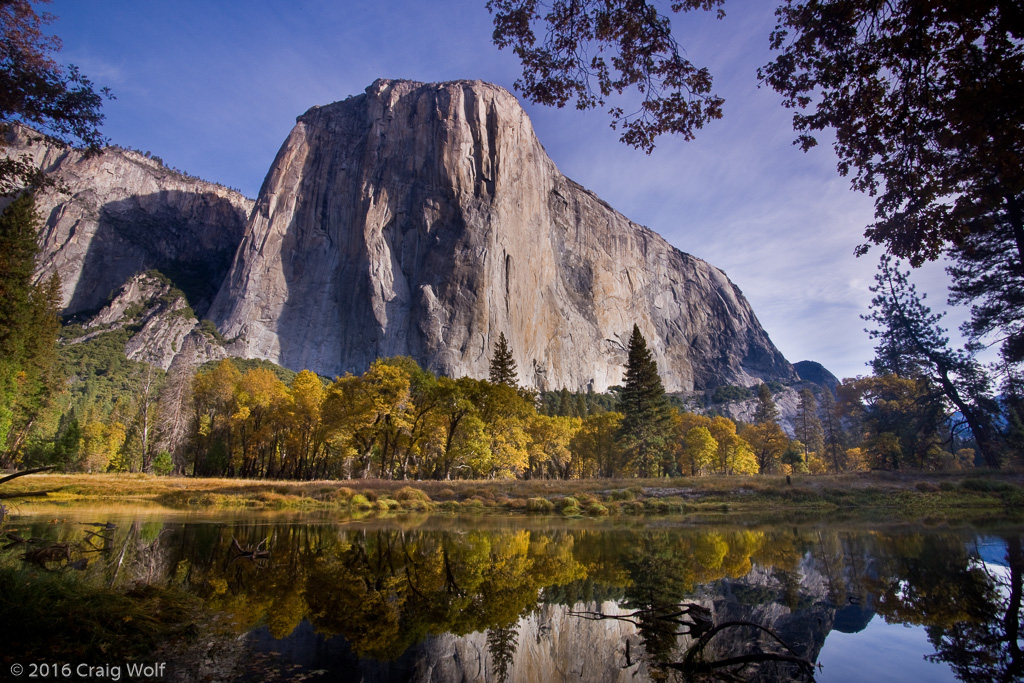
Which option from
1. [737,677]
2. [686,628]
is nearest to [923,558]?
[686,628]

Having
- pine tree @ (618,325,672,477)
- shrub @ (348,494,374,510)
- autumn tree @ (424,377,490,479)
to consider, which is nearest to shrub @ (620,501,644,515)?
shrub @ (348,494,374,510)

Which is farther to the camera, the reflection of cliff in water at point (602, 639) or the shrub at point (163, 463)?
the shrub at point (163, 463)

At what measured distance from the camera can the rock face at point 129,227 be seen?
13425 cm

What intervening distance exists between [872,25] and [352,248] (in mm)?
128878

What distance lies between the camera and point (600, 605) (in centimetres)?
615

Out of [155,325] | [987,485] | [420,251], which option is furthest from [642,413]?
[155,325]

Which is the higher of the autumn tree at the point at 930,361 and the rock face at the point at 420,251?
the rock face at the point at 420,251

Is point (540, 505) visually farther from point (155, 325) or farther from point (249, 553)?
point (155, 325)

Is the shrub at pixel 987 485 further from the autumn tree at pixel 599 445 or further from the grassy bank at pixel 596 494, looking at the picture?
the autumn tree at pixel 599 445

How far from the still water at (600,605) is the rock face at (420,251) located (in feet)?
326

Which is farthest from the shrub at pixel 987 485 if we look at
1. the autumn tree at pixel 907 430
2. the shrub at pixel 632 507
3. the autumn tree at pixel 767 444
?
the autumn tree at pixel 767 444

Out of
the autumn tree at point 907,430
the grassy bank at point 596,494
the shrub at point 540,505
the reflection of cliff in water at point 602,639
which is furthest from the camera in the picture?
the autumn tree at point 907,430

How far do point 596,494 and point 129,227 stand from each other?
171650 mm

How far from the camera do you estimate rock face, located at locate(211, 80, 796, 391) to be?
382 ft
